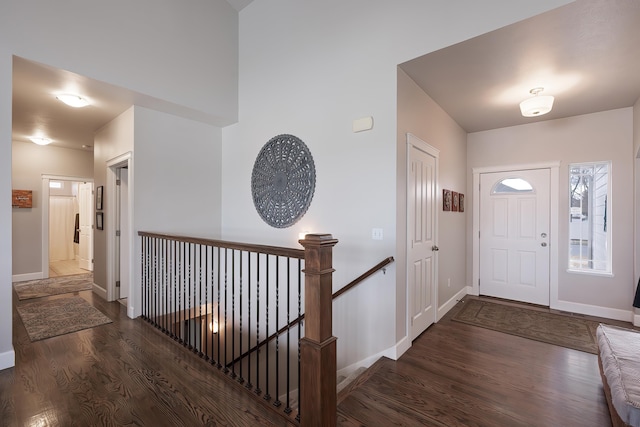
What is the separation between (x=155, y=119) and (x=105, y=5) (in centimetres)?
123

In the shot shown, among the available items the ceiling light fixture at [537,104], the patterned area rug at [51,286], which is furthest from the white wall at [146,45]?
the ceiling light fixture at [537,104]

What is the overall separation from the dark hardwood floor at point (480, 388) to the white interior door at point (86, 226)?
685 centimetres

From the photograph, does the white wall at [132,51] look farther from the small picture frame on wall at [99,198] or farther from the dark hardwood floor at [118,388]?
the small picture frame on wall at [99,198]

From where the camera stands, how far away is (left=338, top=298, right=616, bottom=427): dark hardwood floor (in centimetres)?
192

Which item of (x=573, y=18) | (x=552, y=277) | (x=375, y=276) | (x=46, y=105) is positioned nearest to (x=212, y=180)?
(x=46, y=105)

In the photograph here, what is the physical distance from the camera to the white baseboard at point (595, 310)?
143 inches

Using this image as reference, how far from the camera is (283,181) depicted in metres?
3.69

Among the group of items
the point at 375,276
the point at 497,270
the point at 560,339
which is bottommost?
the point at 560,339

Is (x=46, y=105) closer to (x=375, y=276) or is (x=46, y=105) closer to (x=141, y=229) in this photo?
(x=141, y=229)

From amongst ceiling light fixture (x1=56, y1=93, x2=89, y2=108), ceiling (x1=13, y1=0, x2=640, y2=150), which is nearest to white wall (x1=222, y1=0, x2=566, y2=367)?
ceiling (x1=13, y1=0, x2=640, y2=150)

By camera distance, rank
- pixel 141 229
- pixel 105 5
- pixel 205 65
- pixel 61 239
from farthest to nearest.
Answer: pixel 61 239 → pixel 205 65 → pixel 141 229 → pixel 105 5

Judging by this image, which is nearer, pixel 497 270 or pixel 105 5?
pixel 105 5

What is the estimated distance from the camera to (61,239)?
7867 mm

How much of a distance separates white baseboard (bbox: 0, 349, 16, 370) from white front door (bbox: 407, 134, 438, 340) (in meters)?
3.52
